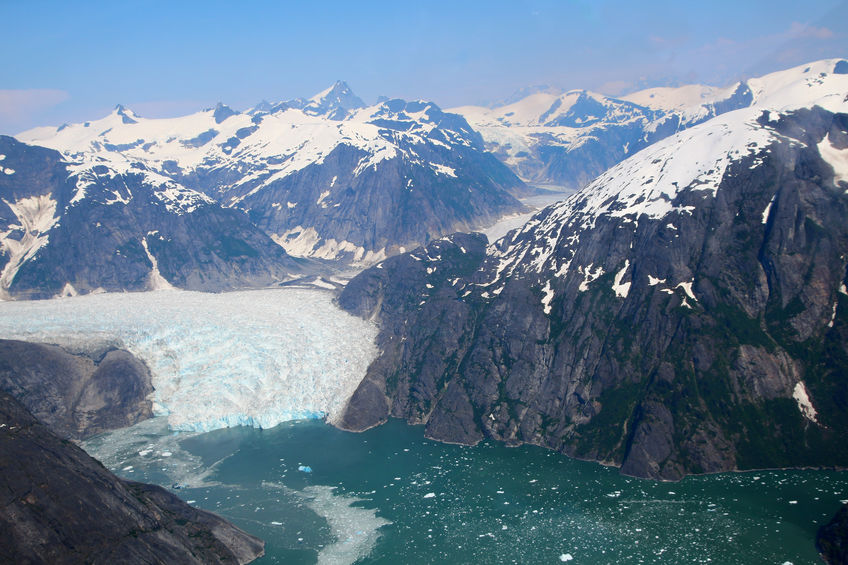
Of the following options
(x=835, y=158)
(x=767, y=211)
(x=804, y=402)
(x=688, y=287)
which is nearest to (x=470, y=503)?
(x=804, y=402)

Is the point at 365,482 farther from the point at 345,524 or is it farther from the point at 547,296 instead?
the point at 547,296

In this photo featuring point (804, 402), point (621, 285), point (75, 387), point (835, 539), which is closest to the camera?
point (835, 539)

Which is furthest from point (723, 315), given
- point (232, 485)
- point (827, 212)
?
point (232, 485)

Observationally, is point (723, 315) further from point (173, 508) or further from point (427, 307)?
point (173, 508)

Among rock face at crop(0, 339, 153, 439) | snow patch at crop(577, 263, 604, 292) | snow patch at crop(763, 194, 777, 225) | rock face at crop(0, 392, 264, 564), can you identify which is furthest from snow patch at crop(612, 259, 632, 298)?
rock face at crop(0, 339, 153, 439)

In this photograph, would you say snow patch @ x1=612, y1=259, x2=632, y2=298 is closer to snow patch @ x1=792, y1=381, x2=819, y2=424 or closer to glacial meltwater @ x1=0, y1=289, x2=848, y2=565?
snow patch @ x1=792, y1=381, x2=819, y2=424

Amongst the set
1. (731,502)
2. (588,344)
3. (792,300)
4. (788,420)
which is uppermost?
(792,300)
